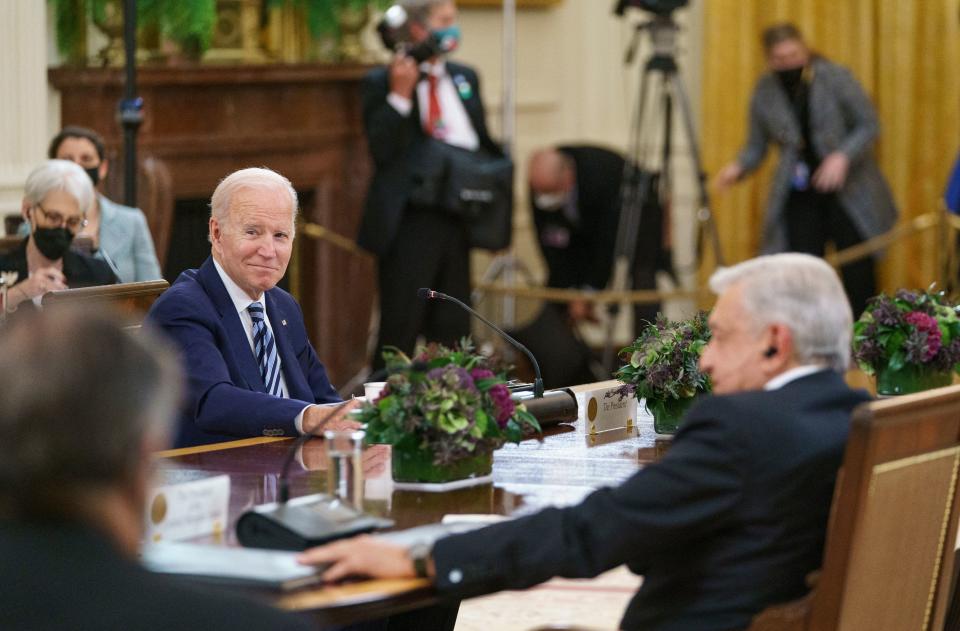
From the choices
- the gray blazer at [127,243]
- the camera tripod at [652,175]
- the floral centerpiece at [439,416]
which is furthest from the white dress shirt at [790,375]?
the camera tripod at [652,175]

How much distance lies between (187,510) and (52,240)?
2.99 m

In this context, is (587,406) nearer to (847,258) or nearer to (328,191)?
(328,191)

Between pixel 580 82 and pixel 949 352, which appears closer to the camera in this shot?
pixel 949 352

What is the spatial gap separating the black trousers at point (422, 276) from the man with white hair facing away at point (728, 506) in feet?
15.7

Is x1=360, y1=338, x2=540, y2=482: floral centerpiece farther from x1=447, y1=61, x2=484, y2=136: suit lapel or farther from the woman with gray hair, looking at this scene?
x1=447, y1=61, x2=484, y2=136: suit lapel

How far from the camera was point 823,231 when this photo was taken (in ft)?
29.6

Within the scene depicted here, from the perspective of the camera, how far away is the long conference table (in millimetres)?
2293

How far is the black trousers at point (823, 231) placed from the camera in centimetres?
894

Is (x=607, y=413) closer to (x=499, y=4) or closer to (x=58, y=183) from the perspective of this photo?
(x=58, y=183)

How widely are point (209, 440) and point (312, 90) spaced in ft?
14.6

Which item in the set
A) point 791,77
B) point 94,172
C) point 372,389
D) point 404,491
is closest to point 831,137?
point 791,77

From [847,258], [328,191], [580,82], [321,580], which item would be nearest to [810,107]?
[847,258]

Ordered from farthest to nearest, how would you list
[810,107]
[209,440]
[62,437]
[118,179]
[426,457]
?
[810,107] → [118,179] → [209,440] → [426,457] → [62,437]

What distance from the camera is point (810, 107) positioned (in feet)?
28.7
